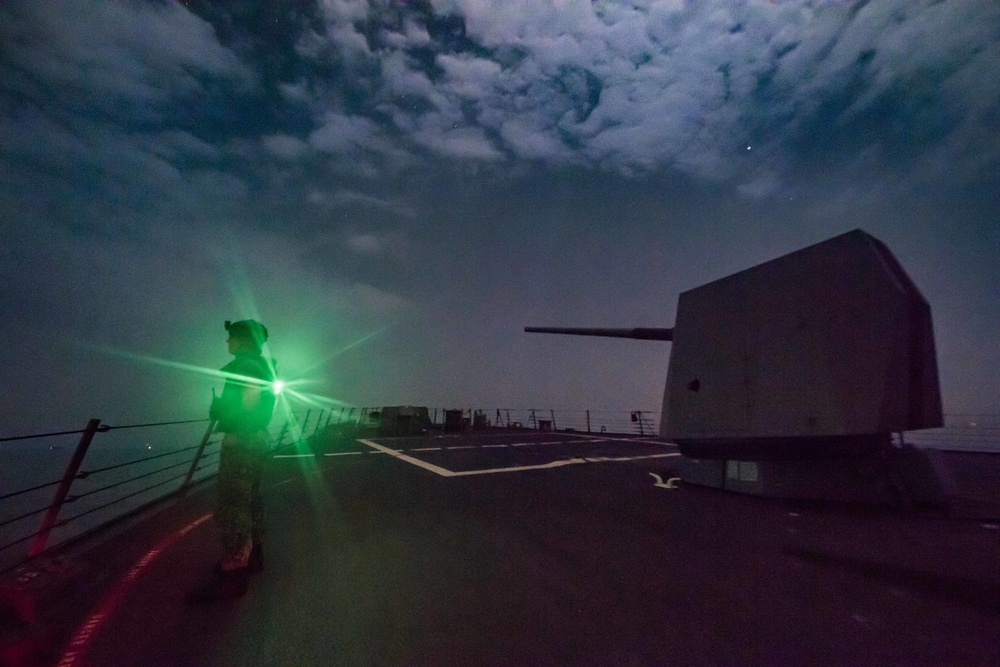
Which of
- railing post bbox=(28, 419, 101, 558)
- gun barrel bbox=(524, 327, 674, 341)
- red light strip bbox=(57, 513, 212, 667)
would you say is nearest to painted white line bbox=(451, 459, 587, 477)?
gun barrel bbox=(524, 327, 674, 341)

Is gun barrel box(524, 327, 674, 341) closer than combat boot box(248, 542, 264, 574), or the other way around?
combat boot box(248, 542, 264, 574)

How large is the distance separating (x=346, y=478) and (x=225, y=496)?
5.22 metres

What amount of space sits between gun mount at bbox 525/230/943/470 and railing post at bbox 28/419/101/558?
6.81m

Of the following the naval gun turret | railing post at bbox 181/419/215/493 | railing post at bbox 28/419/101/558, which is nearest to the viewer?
railing post at bbox 28/419/101/558

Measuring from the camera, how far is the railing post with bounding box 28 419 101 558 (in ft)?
11.4

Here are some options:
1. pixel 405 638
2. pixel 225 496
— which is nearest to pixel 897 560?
pixel 405 638

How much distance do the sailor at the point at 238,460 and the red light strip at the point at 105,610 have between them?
1.55 ft

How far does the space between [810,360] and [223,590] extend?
239 inches

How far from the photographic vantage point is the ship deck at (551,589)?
2.26 meters

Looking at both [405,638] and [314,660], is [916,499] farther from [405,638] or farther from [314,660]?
[314,660]

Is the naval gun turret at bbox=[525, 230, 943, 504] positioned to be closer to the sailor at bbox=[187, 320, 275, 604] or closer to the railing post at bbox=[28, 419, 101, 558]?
the sailor at bbox=[187, 320, 275, 604]

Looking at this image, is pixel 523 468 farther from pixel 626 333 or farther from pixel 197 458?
pixel 197 458

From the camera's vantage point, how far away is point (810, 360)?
503 cm

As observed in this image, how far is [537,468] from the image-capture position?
9070 mm
